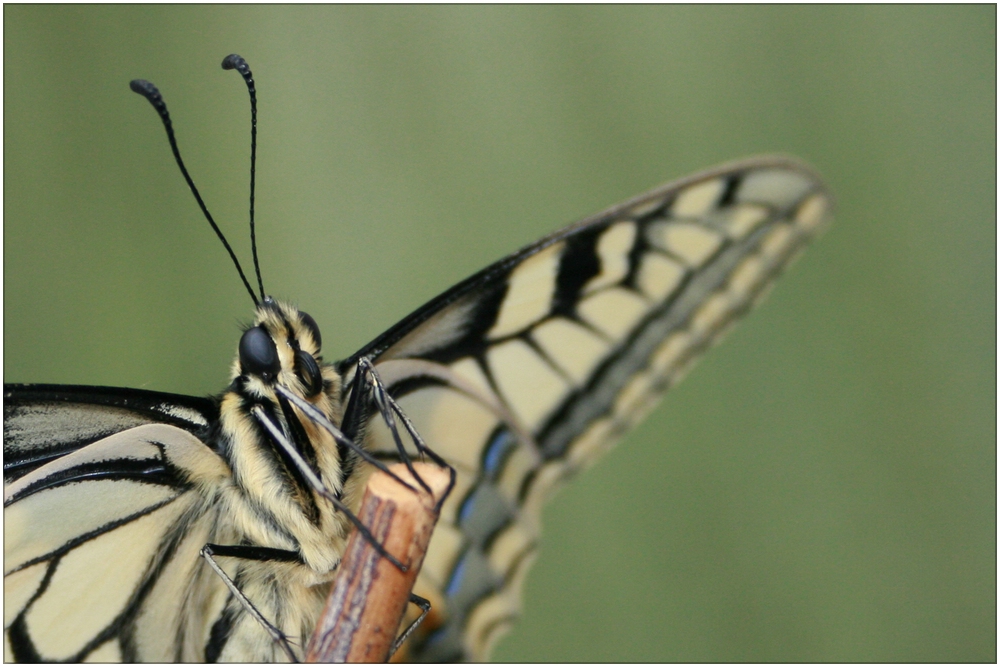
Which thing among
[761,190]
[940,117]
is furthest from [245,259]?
[940,117]

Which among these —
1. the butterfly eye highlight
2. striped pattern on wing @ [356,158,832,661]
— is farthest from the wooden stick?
striped pattern on wing @ [356,158,832,661]

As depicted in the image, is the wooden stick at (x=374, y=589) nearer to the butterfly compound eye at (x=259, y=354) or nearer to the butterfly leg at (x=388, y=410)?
the butterfly leg at (x=388, y=410)

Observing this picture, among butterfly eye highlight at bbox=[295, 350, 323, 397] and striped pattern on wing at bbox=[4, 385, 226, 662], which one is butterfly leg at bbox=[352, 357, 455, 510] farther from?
striped pattern on wing at bbox=[4, 385, 226, 662]

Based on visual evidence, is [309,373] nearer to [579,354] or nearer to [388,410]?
[388,410]

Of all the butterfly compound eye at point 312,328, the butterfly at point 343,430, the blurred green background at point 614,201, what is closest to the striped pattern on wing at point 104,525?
the butterfly at point 343,430

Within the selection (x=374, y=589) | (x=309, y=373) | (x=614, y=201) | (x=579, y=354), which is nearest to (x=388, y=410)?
(x=309, y=373)
